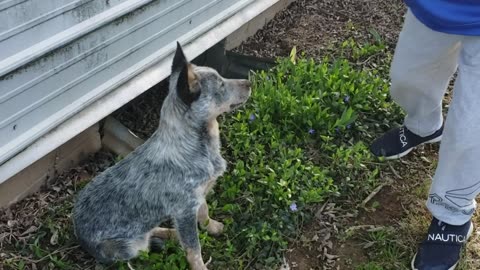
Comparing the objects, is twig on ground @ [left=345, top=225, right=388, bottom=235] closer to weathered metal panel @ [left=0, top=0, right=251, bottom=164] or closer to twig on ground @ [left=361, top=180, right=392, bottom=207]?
twig on ground @ [left=361, top=180, right=392, bottom=207]

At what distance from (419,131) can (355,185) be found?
0.63 m

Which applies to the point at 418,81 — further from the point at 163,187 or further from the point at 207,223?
the point at 163,187

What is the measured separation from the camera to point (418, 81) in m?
3.81

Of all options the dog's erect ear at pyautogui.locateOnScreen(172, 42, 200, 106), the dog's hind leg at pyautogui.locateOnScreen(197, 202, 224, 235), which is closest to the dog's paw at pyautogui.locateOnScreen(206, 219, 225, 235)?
the dog's hind leg at pyautogui.locateOnScreen(197, 202, 224, 235)

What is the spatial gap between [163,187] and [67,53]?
1013 mm

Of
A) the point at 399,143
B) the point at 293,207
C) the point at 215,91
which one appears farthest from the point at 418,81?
the point at 215,91

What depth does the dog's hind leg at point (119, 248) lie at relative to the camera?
11.3ft

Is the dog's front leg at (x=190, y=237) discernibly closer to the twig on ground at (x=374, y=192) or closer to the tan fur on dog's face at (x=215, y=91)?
the tan fur on dog's face at (x=215, y=91)

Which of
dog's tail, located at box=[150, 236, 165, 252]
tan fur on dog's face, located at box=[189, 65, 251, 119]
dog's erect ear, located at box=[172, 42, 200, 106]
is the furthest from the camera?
dog's tail, located at box=[150, 236, 165, 252]

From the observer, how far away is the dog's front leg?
339 centimetres

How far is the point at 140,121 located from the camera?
4.71 meters

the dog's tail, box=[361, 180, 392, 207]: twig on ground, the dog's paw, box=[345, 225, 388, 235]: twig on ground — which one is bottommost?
box=[345, 225, 388, 235]: twig on ground

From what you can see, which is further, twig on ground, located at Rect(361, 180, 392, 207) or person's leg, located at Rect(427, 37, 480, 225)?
twig on ground, located at Rect(361, 180, 392, 207)

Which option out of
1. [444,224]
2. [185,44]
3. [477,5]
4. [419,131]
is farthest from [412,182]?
[185,44]
